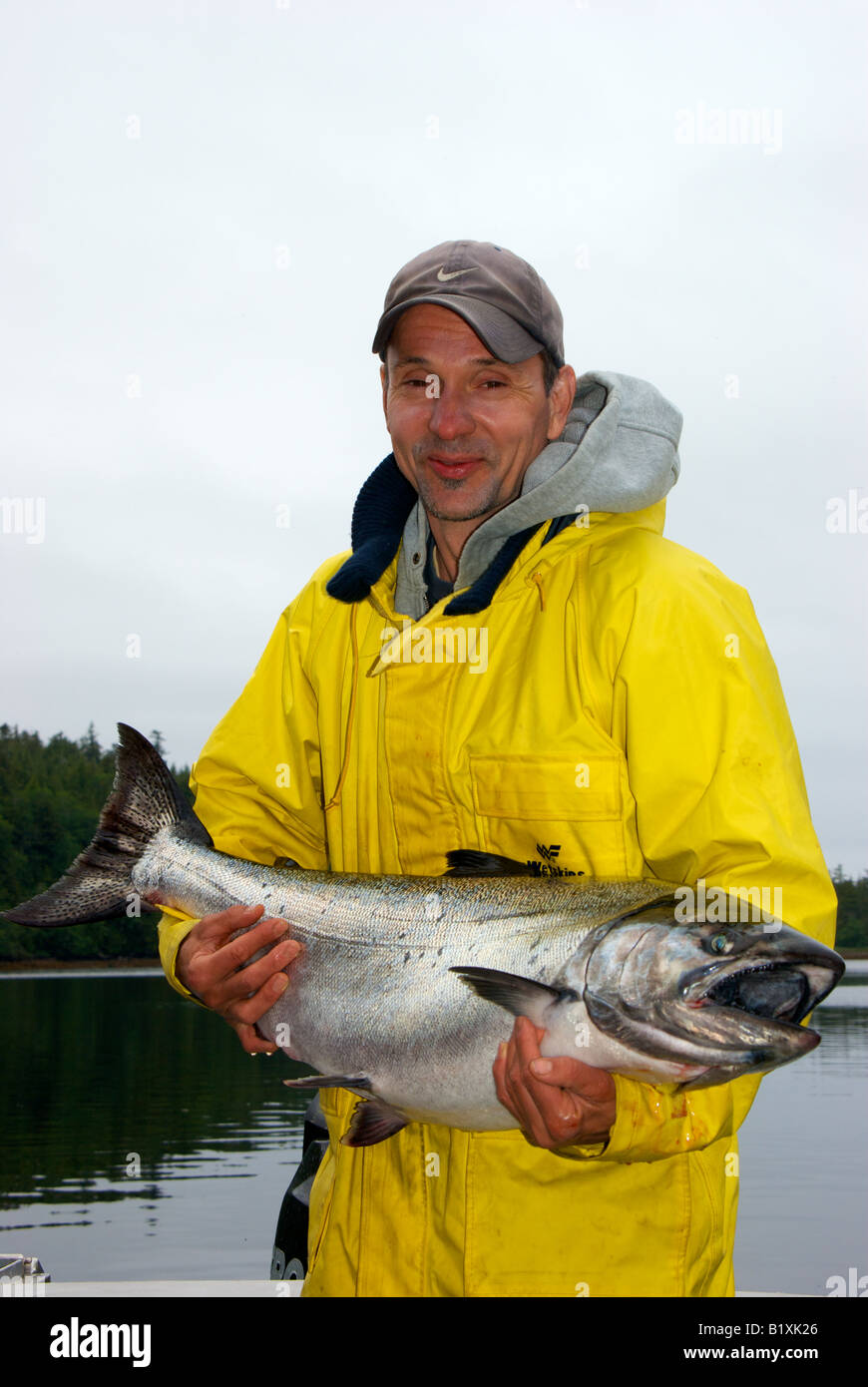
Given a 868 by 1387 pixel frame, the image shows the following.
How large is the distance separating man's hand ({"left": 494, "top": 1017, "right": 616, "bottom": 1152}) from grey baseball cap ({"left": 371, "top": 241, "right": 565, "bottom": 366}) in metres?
2.11

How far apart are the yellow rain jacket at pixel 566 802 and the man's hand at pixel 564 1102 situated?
2.5 inches

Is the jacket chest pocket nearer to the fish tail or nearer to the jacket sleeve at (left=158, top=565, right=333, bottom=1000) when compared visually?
the jacket sleeve at (left=158, top=565, right=333, bottom=1000)

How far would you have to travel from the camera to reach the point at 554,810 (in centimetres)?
356

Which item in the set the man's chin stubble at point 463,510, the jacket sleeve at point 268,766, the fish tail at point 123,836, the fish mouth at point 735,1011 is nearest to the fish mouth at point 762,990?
the fish mouth at point 735,1011

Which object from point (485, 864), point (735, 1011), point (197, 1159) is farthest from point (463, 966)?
point (197, 1159)

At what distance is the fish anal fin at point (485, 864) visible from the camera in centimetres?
366

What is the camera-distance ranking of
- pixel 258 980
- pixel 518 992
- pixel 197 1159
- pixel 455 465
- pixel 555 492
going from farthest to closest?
pixel 197 1159
pixel 455 465
pixel 258 980
pixel 555 492
pixel 518 992

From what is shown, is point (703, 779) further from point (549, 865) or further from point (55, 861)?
point (55, 861)

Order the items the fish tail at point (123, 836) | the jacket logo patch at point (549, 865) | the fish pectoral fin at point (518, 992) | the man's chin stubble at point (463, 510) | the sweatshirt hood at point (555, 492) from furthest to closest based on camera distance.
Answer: the fish tail at point (123, 836)
the man's chin stubble at point (463, 510)
the sweatshirt hood at point (555, 492)
the jacket logo patch at point (549, 865)
the fish pectoral fin at point (518, 992)

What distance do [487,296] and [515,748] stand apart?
4.74 feet

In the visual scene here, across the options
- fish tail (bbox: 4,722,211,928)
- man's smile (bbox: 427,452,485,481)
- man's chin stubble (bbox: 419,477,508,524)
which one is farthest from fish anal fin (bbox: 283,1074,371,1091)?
man's smile (bbox: 427,452,485,481)

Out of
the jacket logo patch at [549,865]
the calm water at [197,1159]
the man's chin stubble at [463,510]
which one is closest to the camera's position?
the jacket logo patch at [549,865]

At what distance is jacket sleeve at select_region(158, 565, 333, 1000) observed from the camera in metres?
4.20

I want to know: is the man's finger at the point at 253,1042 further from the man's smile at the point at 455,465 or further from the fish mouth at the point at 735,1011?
the man's smile at the point at 455,465
